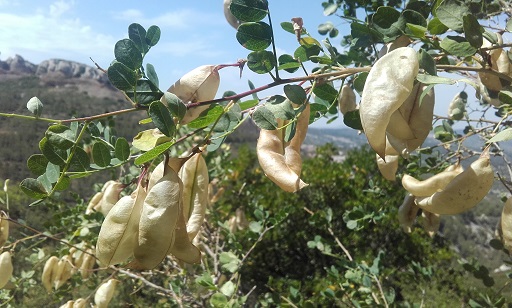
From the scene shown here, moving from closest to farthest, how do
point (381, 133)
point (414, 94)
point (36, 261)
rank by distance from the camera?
point (381, 133), point (414, 94), point (36, 261)

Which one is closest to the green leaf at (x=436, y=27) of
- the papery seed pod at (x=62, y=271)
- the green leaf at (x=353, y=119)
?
the green leaf at (x=353, y=119)

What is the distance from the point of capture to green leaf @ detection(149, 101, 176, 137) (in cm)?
46

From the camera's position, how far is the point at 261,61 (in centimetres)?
57

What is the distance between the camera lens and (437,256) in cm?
472

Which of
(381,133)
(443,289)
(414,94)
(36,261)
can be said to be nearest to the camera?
(381,133)

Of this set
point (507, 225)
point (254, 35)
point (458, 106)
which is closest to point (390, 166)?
point (507, 225)

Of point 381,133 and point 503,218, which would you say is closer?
point 381,133

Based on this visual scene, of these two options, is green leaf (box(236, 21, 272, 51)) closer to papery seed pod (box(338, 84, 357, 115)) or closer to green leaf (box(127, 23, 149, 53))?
green leaf (box(127, 23, 149, 53))

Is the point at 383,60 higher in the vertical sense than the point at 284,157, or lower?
higher

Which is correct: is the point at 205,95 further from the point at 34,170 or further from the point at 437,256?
the point at 437,256

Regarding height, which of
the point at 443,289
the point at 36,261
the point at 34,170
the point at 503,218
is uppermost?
the point at 34,170

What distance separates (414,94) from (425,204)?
179 mm

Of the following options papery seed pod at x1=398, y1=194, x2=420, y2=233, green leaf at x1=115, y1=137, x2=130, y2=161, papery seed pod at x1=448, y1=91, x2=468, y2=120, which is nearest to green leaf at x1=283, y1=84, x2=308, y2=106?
green leaf at x1=115, y1=137, x2=130, y2=161

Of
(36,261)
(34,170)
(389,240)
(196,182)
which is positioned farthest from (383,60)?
(389,240)
